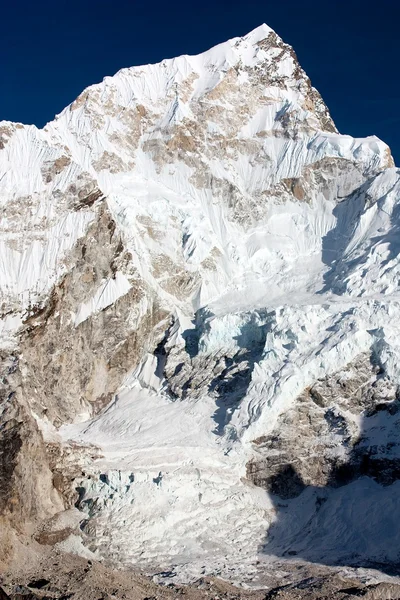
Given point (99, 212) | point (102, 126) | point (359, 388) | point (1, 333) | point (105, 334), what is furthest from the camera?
point (102, 126)

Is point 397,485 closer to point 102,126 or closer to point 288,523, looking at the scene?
point 288,523

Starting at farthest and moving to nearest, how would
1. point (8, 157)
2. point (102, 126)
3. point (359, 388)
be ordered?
point (102, 126) < point (8, 157) < point (359, 388)

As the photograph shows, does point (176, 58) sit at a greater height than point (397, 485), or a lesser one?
greater

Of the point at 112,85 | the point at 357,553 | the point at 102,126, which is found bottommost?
the point at 357,553

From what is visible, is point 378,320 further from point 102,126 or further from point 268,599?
point 102,126

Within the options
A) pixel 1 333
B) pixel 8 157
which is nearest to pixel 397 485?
pixel 1 333

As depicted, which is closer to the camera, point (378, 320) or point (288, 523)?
point (288, 523)
